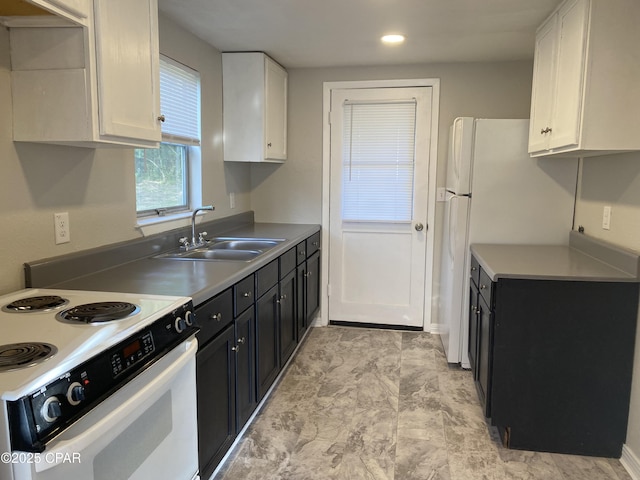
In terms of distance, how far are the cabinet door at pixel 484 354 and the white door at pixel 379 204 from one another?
1.38m

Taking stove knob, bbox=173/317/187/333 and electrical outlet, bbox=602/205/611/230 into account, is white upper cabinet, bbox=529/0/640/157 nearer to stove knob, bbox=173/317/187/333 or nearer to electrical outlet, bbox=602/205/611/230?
electrical outlet, bbox=602/205/611/230

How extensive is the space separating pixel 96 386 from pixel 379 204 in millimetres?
3208

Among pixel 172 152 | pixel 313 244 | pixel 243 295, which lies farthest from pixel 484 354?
pixel 172 152

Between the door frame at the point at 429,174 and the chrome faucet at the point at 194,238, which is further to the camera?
the door frame at the point at 429,174

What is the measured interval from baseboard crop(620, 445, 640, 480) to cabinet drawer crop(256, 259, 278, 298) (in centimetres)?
189

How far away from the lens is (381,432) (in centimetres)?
254

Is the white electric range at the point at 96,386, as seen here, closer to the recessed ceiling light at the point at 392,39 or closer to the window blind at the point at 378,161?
the recessed ceiling light at the point at 392,39

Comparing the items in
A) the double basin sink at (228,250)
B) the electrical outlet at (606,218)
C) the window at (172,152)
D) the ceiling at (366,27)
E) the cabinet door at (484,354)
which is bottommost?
the cabinet door at (484,354)

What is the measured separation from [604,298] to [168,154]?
8.27 ft

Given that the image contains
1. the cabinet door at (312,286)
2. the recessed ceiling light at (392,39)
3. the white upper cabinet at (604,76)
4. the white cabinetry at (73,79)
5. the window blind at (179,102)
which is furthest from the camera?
the cabinet door at (312,286)

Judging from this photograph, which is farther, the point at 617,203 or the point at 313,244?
the point at 313,244

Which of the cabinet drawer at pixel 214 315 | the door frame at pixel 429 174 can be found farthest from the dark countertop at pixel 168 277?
the door frame at pixel 429 174

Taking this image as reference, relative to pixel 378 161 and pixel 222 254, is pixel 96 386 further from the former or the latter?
pixel 378 161

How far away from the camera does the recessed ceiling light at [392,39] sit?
10.2 ft
